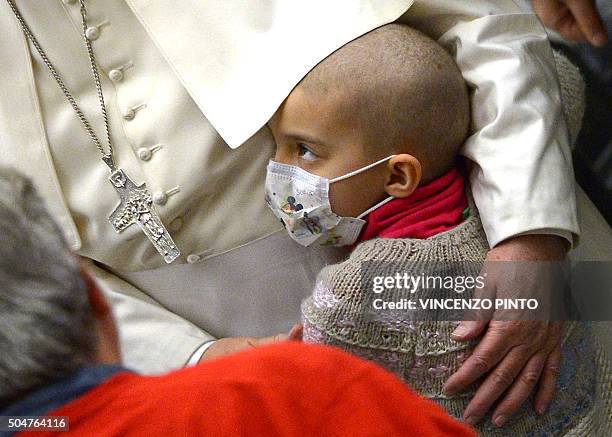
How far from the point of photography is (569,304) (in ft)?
3.73

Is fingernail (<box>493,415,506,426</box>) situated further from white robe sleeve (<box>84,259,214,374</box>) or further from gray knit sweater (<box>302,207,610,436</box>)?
white robe sleeve (<box>84,259,214,374</box>)

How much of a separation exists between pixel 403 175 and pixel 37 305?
2.06 ft

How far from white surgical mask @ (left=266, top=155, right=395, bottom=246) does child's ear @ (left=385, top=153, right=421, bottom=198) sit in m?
0.02

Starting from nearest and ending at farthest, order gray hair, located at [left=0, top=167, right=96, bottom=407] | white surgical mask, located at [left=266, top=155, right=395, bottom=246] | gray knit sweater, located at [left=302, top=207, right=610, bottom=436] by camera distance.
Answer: gray hair, located at [left=0, top=167, right=96, bottom=407] < gray knit sweater, located at [left=302, top=207, right=610, bottom=436] < white surgical mask, located at [left=266, top=155, right=395, bottom=246]

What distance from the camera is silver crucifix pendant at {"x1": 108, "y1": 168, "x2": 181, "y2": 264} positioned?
1203mm

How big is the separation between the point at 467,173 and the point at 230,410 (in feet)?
2.29

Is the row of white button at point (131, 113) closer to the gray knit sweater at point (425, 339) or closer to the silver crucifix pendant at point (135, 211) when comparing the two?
the silver crucifix pendant at point (135, 211)

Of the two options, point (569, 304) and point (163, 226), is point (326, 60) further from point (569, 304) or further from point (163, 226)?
point (569, 304)

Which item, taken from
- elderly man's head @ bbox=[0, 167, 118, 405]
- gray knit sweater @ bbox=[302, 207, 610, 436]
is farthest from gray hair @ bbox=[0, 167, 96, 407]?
gray knit sweater @ bbox=[302, 207, 610, 436]

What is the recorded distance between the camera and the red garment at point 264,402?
0.61 metres

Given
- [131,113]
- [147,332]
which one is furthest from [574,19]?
[147,332]

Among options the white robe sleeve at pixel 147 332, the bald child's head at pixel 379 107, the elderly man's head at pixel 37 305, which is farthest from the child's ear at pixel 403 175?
the elderly man's head at pixel 37 305

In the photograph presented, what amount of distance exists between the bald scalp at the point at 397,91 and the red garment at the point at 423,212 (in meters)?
0.03

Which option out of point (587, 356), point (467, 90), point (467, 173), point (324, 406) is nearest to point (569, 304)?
point (587, 356)
